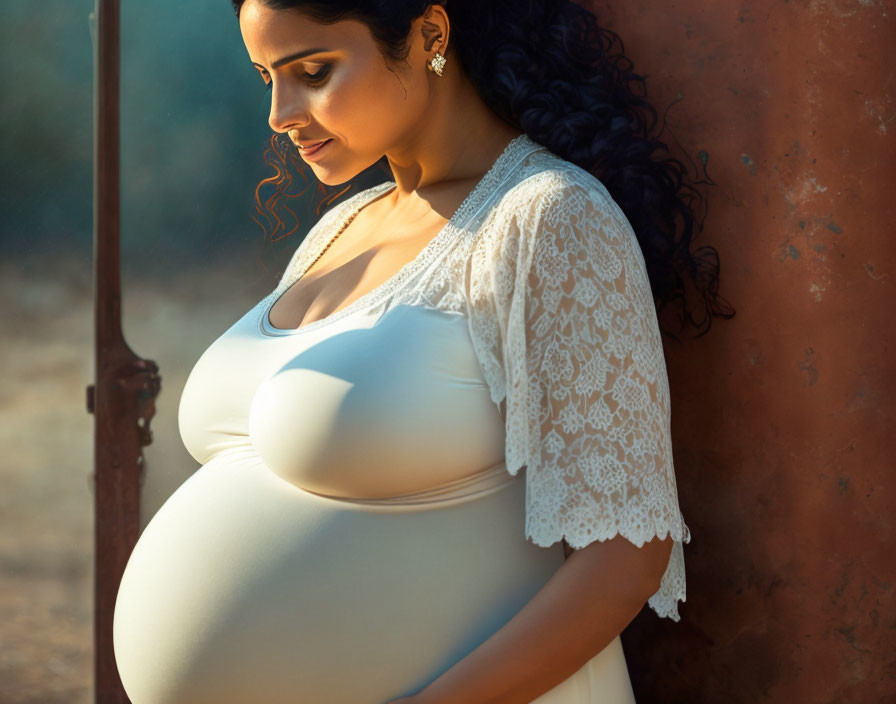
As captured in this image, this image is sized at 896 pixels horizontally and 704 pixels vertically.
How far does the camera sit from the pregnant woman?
1.31m

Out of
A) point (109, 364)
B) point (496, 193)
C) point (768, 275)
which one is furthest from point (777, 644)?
point (109, 364)

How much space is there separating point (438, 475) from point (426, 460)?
3cm

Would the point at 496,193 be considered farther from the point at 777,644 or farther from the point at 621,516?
the point at 777,644

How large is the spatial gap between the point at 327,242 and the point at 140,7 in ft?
2.58

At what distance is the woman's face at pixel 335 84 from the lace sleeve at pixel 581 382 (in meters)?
0.30

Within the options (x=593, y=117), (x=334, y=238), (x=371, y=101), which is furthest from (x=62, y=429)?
(x=593, y=117)

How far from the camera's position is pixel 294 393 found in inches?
54.4

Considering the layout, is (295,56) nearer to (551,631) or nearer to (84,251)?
(551,631)

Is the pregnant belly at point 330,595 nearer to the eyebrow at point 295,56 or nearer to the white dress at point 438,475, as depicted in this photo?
the white dress at point 438,475

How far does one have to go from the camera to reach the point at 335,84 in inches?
58.5

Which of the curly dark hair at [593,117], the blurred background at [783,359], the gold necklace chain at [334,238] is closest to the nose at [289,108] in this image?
the curly dark hair at [593,117]

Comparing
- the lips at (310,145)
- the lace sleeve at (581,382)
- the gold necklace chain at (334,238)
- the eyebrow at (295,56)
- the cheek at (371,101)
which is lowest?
the gold necklace chain at (334,238)

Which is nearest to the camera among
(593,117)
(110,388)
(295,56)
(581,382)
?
(581,382)

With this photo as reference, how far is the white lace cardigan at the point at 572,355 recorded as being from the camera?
1.29 metres
